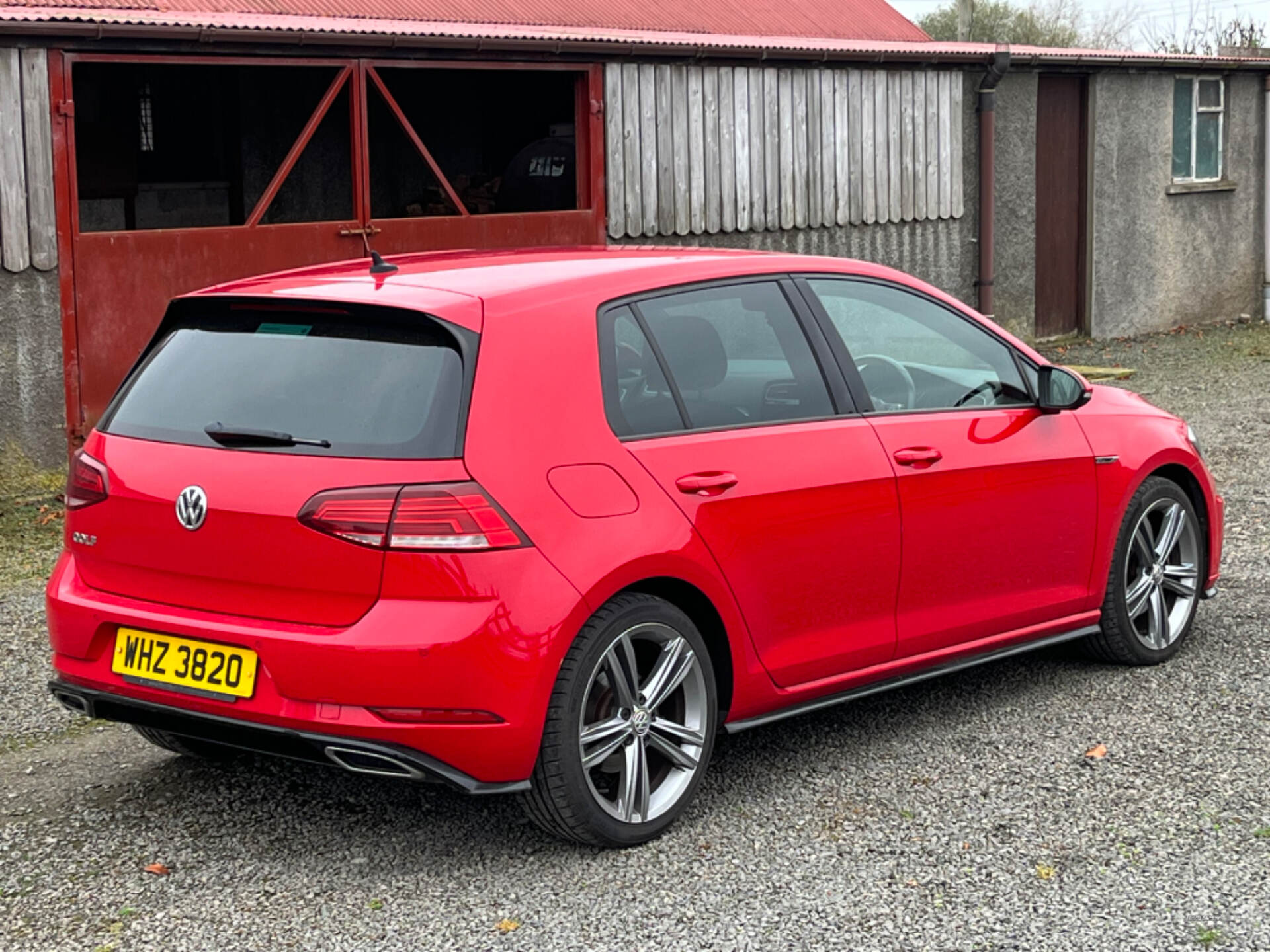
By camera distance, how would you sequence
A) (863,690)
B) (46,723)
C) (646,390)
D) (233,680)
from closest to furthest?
(233,680) → (646,390) → (863,690) → (46,723)

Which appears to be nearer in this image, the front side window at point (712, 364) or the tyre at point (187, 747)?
the front side window at point (712, 364)

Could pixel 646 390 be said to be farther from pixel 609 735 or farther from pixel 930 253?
pixel 930 253

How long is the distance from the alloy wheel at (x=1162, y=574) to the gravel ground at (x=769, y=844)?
0.74 ft

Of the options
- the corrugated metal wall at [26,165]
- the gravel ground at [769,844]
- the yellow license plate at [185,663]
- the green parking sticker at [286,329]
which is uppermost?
the corrugated metal wall at [26,165]

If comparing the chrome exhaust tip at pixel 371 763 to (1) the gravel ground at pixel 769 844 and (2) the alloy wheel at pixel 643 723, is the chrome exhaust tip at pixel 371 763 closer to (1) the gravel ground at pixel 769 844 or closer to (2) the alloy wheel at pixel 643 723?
(1) the gravel ground at pixel 769 844

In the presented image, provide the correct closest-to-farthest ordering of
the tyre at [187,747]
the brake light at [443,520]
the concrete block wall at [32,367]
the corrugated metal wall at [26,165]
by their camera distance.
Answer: the brake light at [443,520], the tyre at [187,747], the corrugated metal wall at [26,165], the concrete block wall at [32,367]

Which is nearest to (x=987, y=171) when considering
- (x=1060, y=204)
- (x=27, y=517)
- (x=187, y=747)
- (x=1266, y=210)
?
(x=1060, y=204)

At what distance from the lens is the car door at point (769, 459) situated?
4.77 metres

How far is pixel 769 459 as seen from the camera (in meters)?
4.98

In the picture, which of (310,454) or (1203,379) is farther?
(1203,379)

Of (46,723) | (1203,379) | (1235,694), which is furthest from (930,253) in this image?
(46,723)

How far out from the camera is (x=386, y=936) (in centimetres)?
407

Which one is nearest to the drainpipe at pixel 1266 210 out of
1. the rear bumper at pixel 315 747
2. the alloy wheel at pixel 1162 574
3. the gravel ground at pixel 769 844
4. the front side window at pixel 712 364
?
the alloy wheel at pixel 1162 574

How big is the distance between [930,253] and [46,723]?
12.5m
